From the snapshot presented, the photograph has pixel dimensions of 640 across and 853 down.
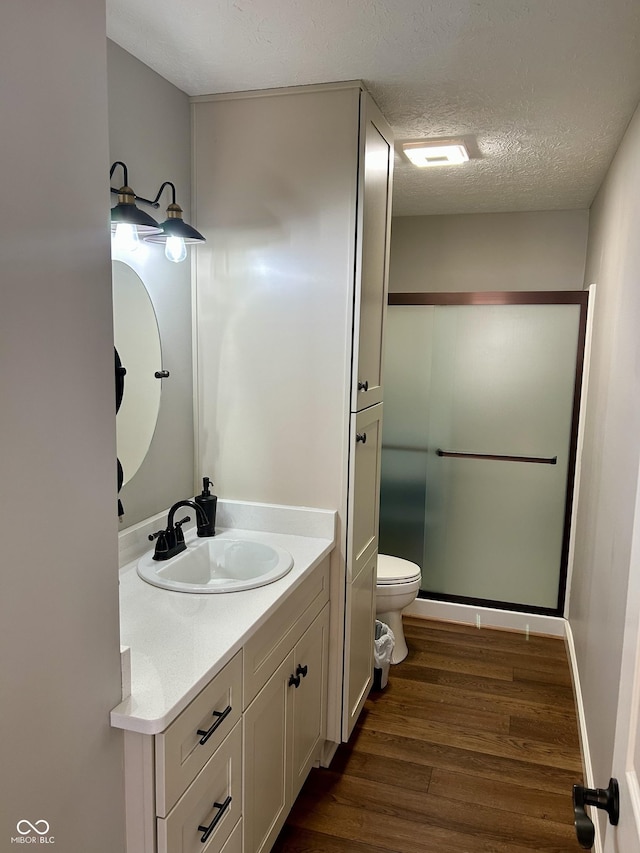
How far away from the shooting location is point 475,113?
2211 millimetres

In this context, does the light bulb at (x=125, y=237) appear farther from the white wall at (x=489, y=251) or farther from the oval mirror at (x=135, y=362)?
the white wall at (x=489, y=251)

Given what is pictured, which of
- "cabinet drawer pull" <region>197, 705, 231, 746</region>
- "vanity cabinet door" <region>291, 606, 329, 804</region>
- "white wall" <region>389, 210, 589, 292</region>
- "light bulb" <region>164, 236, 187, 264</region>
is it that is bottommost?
"vanity cabinet door" <region>291, 606, 329, 804</region>

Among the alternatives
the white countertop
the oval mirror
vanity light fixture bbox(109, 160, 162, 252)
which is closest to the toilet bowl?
the white countertop

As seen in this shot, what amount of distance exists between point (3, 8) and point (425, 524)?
3.37 metres

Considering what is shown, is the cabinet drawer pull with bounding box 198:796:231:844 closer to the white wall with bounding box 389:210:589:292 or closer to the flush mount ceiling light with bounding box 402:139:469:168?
the flush mount ceiling light with bounding box 402:139:469:168

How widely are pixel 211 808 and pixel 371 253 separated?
1792 millimetres

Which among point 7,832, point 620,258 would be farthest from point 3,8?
point 620,258

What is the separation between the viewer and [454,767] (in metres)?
2.46

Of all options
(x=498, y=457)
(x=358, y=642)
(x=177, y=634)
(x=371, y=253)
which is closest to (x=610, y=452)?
(x=371, y=253)

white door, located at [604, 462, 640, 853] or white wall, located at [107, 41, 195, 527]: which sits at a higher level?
white wall, located at [107, 41, 195, 527]

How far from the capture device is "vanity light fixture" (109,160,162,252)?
1.75 meters

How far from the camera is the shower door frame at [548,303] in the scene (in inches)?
137

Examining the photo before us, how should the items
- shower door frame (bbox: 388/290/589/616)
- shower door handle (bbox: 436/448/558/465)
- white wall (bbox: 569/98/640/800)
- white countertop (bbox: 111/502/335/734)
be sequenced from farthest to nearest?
1. shower door handle (bbox: 436/448/558/465)
2. shower door frame (bbox: 388/290/589/616)
3. white wall (bbox: 569/98/640/800)
4. white countertop (bbox: 111/502/335/734)

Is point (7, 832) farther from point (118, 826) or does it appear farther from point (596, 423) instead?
point (596, 423)
